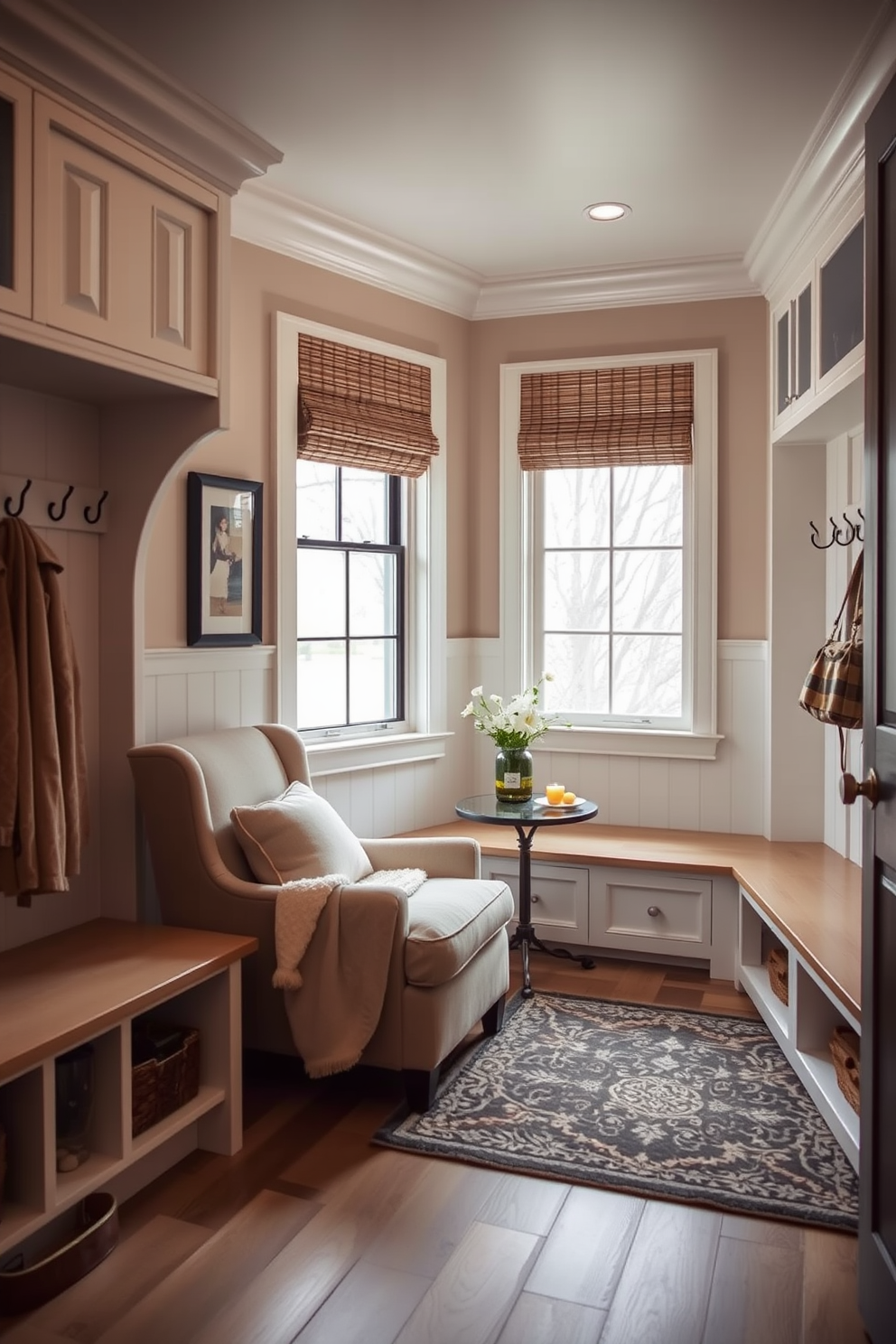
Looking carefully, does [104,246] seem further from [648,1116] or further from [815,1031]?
[815,1031]

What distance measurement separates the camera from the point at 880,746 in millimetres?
1958

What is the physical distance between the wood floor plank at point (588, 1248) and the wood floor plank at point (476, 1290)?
45mm

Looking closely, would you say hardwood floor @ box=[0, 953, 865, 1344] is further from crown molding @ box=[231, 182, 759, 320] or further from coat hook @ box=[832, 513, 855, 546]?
crown molding @ box=[231, 182, 759, 320]

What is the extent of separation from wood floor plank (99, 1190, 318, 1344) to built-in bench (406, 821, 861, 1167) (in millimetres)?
1587

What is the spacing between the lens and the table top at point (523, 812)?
374cm

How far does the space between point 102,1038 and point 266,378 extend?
7.59 ft

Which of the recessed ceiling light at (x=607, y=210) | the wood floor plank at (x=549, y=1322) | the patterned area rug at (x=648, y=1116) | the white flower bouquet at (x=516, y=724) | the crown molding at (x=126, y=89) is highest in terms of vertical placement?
the recessed ceiling light at (x=607, y=210)

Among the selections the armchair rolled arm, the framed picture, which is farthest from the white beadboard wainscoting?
the armchair rolled arm

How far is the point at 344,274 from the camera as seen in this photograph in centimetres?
405

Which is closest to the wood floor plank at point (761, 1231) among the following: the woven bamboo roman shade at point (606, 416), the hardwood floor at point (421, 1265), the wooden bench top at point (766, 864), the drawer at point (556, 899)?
the hardwood floor at point (421, 1265)

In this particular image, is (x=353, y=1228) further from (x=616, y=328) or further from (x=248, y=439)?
(x=616, y=328)

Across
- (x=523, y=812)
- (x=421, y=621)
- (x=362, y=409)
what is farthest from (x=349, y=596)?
(x=523, y=812)

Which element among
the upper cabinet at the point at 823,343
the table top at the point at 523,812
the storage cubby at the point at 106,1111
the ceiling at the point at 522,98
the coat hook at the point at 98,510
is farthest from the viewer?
the table top at the point at 523,812

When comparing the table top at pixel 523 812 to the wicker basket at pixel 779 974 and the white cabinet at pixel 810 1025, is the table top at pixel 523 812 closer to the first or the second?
the white cabinet at pixel 810 1025
